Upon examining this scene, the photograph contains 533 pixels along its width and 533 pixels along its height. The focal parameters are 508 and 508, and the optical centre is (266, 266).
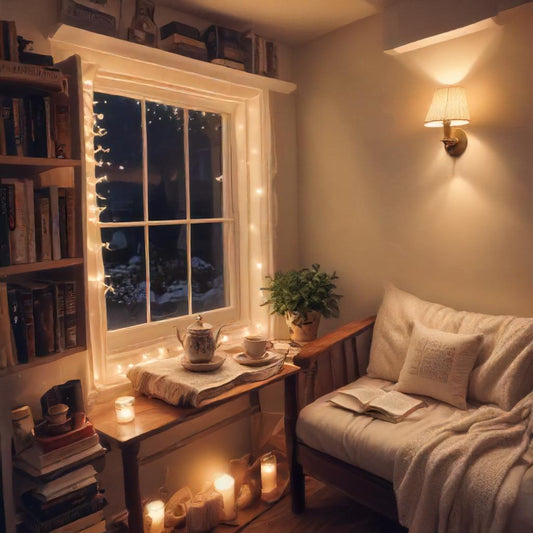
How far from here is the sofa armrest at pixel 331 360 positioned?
7.46 ft

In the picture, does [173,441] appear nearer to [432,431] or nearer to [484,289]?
[432,431]

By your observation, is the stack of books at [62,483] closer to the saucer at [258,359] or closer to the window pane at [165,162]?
the saucer at [258,359]

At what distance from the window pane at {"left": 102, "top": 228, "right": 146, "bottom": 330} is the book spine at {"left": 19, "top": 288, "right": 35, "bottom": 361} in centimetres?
71

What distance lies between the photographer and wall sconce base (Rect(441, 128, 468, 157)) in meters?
2.37

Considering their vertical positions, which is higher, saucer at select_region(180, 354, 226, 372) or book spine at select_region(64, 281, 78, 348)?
book spine at select_region(64, 281, 78, 348)

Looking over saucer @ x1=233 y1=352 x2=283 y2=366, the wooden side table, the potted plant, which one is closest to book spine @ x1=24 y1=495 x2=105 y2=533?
the wooden side table

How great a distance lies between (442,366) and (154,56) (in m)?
1.83

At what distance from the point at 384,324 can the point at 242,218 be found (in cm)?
101

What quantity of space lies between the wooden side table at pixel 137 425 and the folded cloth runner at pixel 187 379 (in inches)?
1.0

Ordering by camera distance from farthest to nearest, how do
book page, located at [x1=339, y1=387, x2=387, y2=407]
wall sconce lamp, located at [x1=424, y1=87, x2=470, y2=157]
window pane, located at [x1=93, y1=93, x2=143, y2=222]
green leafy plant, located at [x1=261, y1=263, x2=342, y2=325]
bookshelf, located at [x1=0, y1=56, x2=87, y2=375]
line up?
green leafy plant, located at [x1=261, y1=263, x2=342, y2=325] < window pane, located at [x1=93, y1=93, x2=143, y2=222] < wall sconce lamp, located at [x1=424, y1=87, x2=470, y2=157] < book page, located at [x1=339, y1=387, x2=387, y2=407] < bookshelf, located at [x1=0, y1=56, x2=87, y2=375]

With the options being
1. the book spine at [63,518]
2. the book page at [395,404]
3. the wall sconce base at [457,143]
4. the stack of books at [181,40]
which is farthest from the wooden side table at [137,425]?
the stack of books at [181,40]

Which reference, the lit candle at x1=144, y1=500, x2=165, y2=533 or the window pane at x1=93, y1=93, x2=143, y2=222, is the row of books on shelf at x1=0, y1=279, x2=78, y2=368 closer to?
the window pane at x1=93, y1=93, x2=143, y2=222

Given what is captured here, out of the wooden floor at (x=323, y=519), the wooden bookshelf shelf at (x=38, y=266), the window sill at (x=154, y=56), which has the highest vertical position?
the window sill at (x=154, y=56)

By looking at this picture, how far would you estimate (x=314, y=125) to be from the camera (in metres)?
2.99
